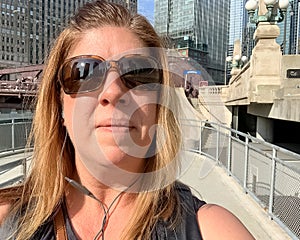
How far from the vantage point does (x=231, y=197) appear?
6145 mm

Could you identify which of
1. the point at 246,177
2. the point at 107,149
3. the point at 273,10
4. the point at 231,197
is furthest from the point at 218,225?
the point at 273,10

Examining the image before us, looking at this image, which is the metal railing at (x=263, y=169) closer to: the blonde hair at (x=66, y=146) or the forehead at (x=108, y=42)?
the blonde hair at (x=66, y=146)

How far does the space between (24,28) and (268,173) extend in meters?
132

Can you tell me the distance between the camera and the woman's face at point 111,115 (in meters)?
1.36

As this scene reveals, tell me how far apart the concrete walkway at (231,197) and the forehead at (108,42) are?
204cm

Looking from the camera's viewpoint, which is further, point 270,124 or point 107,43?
point 270,124

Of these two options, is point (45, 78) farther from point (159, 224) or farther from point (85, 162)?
point (159, 224)

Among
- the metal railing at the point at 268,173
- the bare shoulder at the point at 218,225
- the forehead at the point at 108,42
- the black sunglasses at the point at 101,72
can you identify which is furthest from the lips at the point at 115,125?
the metal railing at the point at 268,173

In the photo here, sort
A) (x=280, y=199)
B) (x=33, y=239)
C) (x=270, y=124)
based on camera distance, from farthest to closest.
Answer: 1. (x=270, y=124)
2. (x=280, y=199)
3. (x=33, y=239)

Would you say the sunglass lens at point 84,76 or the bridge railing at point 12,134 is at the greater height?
the sunglass lens at point 84,76

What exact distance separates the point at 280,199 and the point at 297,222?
53cm

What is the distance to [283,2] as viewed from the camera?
14922 millimetres

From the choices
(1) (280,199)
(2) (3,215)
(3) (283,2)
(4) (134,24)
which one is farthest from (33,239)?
(3) (283,2)

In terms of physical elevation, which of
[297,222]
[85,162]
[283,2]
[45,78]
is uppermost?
[283,2]
